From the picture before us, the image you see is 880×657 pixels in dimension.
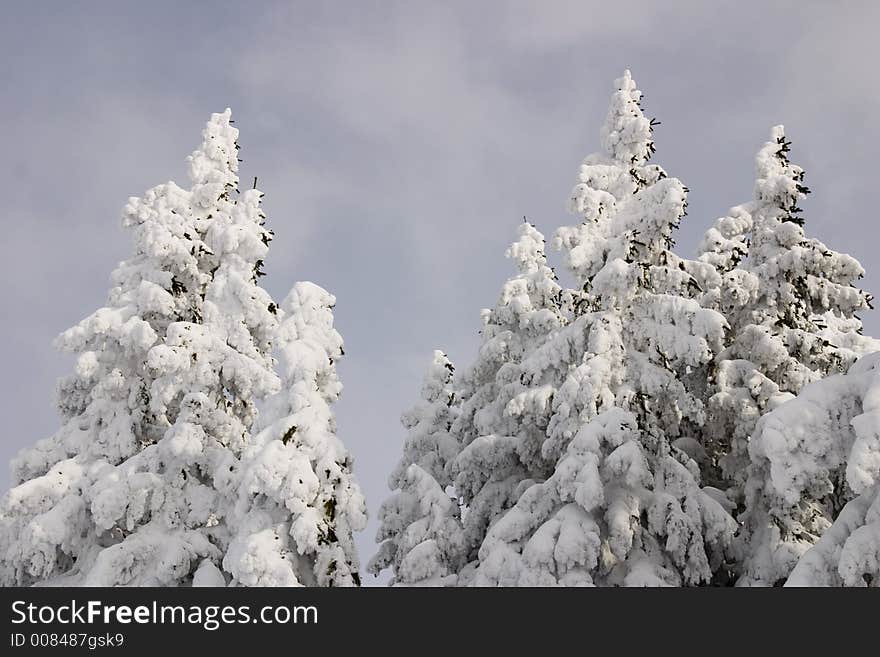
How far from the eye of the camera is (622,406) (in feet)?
65.7

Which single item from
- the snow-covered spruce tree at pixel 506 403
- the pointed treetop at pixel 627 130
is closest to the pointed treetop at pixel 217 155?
the snow-covered spruce tree at pixel 506 403

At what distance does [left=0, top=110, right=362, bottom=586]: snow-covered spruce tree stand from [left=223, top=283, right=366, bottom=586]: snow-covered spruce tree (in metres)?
1.34

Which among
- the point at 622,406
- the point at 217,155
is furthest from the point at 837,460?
the point at 217,155

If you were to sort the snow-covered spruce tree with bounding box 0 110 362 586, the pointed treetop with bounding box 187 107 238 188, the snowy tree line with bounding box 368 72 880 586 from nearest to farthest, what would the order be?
the snowy tree line with bounding box 368 72 880 586, the snow-covered spruce tree with bounding box 0 110 362 586, the pointed treetop with bounding box 187 107 238 188

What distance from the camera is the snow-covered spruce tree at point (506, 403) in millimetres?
24406

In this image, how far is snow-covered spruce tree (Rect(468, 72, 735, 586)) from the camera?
1812 cm

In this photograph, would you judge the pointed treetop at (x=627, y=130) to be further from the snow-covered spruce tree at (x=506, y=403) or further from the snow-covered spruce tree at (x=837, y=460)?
the snow-covered spruce tree at (x=837, y=460)

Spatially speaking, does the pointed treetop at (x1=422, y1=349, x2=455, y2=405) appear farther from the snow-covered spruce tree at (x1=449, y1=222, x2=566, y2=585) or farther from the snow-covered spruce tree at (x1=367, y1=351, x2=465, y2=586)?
the snow-covered spruce tree at (x1=449, y1=222, x2=566, y2=585)

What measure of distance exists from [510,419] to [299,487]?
28.9 ft

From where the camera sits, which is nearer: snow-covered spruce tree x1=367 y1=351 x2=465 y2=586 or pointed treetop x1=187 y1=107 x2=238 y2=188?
snow-covered spruce tree x1=367 y1=351 x2=465 y2=586

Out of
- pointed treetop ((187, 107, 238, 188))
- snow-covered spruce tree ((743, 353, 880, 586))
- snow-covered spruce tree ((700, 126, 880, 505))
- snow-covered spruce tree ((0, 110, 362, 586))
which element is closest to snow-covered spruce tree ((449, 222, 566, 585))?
snow-covered spruce tree ((700, 126, 880, 505))
